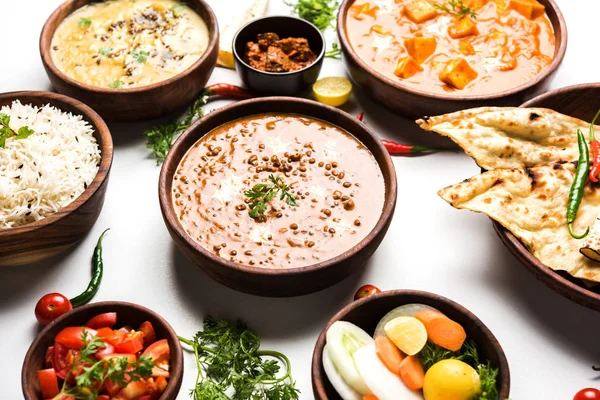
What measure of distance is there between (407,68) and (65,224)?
225cm

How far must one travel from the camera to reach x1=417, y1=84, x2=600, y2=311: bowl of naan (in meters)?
3.62

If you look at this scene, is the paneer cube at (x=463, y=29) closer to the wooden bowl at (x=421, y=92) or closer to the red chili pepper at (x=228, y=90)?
the wooden bowl at (x=421, y=92)

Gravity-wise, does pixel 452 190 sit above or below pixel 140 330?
above

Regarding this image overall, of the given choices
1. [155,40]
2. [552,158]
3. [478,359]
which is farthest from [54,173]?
[552,158]

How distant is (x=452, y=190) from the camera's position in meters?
3.84

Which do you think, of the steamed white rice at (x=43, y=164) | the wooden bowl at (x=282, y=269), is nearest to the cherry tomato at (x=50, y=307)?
the steamed white rice at (x=43, y=164)

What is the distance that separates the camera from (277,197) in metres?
4.01

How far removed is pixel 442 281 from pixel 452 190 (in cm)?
52

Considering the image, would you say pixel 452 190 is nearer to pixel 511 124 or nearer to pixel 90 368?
pixel 511 124

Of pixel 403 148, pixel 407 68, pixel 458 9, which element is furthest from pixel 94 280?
pixel 458 9

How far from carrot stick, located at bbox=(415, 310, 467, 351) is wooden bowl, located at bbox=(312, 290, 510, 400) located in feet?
0.23

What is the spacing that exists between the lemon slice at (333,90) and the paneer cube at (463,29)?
2.59 ft

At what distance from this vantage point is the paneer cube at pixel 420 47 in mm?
4840

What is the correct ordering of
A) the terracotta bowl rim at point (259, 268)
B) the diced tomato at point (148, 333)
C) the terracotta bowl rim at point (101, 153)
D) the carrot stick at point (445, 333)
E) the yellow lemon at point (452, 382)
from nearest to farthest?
the yellow lemon at point (452, 382)
the carrot stick at point (445, 333)
the diced tomato at point (148, 333)
the terracotta bowl rim at point (259, 268)
the terracotta bowl rim at point (101, 153)
